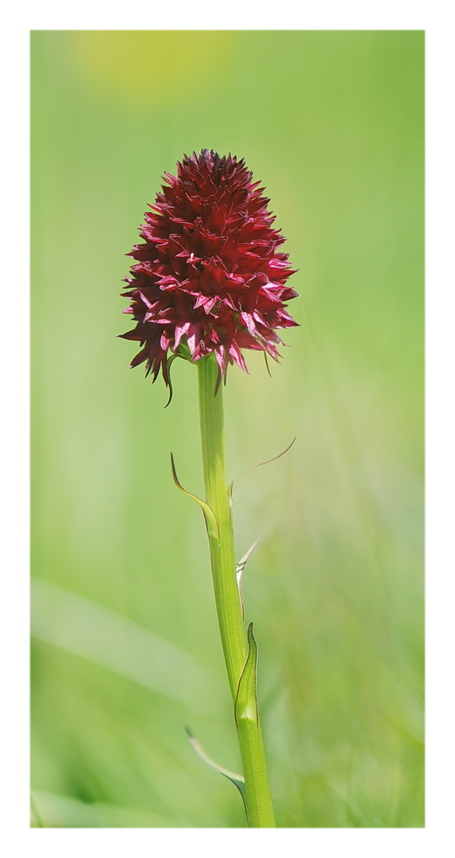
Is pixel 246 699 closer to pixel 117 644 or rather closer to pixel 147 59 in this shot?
pixel 117 644

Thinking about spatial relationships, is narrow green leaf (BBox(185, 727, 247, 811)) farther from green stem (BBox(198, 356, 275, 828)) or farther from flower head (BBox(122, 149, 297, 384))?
flower head (BBox(122, 149, 297, 384))

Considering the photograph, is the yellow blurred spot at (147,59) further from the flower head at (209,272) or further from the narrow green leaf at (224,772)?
the narrow green leaf at (224,772)

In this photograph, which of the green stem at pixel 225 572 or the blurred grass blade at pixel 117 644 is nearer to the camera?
the green stem at pixel 225 572

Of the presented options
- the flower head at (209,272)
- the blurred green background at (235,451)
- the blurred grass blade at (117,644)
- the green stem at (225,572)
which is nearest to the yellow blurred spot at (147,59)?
the blurred green background at (235,451)

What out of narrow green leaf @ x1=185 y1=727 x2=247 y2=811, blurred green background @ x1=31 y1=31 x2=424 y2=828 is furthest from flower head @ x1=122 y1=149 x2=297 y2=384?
narrow green leaf @ x1=185 y1=727 x2=247 y2=811

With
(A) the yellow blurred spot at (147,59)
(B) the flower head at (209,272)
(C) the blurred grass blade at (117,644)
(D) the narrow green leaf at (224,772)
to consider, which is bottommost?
(D) the narrow green leaf at (224,772)

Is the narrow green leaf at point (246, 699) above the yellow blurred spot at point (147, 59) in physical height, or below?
below

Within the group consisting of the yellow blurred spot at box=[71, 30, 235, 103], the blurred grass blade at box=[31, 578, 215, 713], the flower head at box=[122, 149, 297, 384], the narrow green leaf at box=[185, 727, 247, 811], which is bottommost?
the narrow green leaf at box=[185, 727, 247, 811]
